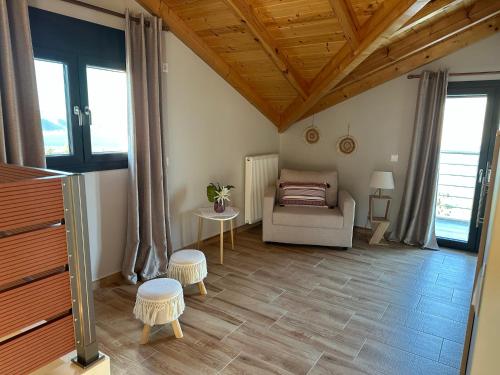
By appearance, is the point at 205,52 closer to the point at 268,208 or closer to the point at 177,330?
the point at 268,208

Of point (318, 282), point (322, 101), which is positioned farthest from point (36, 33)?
point (322, 101)

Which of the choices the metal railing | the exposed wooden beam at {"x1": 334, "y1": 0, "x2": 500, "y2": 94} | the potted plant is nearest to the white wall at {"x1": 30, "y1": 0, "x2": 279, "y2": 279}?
the potted plant

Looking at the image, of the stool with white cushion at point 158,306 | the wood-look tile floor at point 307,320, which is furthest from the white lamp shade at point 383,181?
the stool with white cushion at point 158,306

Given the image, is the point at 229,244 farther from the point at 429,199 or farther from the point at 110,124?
the point at 429,199

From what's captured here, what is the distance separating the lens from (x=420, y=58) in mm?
3738

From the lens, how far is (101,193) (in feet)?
9.14

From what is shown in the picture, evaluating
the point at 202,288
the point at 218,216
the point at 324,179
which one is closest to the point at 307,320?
the point at 202,288

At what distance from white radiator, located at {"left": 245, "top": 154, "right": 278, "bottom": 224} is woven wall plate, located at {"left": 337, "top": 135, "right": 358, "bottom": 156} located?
930mm

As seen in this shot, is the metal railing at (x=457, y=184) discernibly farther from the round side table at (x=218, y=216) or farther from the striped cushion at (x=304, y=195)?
the round side table at (x=218, y=216)

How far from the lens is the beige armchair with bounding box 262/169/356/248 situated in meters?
3.79

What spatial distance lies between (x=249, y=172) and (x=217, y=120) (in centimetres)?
80

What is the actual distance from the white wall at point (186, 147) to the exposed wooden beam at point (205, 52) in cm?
6

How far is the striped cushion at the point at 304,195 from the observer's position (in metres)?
4.18

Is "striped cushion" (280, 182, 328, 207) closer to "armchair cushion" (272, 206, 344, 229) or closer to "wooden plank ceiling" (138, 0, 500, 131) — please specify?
"armchair cushion" (272, 206, 344, 229)
